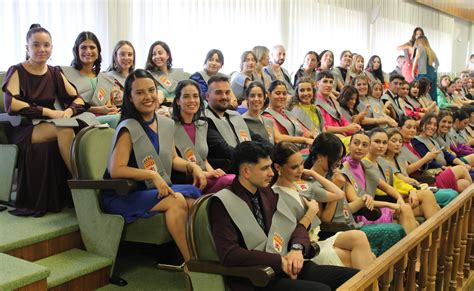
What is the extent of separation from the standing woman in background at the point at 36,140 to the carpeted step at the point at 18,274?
2.40 feet

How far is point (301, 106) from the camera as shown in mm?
4324

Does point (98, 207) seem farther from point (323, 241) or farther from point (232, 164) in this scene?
point (323, 241)

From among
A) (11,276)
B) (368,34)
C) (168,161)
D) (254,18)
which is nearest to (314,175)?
(168,161)

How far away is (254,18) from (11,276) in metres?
5.49

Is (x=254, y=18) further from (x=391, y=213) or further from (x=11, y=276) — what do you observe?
(x=11, y=276)

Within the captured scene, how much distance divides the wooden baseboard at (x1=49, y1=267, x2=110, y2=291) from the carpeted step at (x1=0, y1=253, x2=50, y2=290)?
0.24 meters

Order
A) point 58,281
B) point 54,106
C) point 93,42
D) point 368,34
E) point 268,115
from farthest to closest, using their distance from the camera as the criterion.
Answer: point 368,34 → point 268,115 → point 93,42 → point 54,106 → point 58,281

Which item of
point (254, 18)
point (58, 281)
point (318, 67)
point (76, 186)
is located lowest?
point (58, 281)

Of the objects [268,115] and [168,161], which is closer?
[168,161]

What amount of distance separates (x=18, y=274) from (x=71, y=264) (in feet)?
1.53

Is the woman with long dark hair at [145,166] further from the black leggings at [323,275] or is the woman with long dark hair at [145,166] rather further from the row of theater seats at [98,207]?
the black leggings at [323,275]

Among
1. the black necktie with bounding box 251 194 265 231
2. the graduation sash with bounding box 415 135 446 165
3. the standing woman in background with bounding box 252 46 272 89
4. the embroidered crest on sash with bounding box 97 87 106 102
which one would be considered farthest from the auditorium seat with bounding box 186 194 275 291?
the standing woman in background with bounding box 252 46 272 89

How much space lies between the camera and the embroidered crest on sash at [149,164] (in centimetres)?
255

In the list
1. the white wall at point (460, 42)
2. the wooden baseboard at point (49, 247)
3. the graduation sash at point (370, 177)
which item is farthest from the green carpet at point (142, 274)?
the white wall at point (460, 42)
